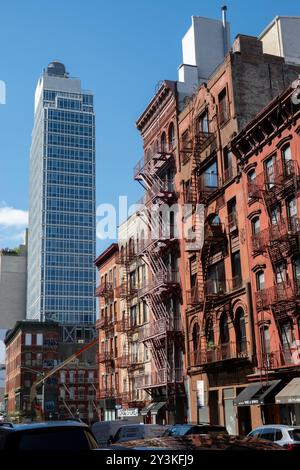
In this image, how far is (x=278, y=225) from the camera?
31250mm

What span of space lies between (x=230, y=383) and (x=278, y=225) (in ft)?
34.9

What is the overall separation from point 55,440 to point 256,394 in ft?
77.8

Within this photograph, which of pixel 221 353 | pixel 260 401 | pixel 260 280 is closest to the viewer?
pixel 260 401

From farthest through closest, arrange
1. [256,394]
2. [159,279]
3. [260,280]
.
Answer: [159,279] < [260,280] < [256,394]

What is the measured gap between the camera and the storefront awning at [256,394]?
29719mm

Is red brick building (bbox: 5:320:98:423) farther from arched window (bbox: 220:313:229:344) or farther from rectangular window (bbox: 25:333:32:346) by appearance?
arched window (bbox: 220:313:229:344)

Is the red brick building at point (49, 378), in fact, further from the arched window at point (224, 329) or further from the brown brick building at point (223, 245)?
the arched window at point (224, 329)

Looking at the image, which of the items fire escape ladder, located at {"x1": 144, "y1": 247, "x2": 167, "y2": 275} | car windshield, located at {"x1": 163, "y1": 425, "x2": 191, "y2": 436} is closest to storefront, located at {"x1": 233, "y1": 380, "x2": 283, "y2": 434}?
car windshield, located at {"x1": 163, "y1": 425, "x2": 191, "y2": 436}

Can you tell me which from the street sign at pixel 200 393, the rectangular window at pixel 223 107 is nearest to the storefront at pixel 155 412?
the street sign at pixel 200 393

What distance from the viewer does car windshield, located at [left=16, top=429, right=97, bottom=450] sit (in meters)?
8.49

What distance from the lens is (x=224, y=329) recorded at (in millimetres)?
37562

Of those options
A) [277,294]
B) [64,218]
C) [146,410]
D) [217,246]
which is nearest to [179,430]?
[277,294]

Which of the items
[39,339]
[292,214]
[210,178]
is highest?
[210,178]

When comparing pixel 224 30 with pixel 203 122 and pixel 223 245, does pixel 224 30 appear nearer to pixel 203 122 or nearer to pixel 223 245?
pixel 203 122
